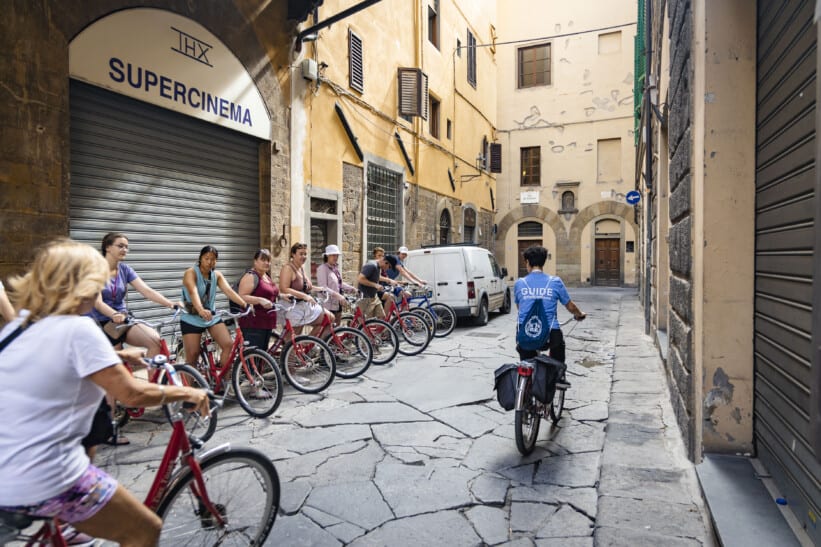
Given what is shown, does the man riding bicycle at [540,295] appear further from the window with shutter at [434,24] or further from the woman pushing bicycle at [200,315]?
the window with shutter at [434,24]

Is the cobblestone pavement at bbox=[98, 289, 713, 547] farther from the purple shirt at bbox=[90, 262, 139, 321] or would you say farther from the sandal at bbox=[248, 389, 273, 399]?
the purple shirt at bbox=[90, 262, 139, 321]

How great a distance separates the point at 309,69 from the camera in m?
9.72

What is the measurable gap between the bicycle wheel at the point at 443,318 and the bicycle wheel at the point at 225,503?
7.37 metres

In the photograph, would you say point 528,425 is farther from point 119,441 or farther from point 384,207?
point 384,207

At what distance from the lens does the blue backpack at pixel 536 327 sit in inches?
170

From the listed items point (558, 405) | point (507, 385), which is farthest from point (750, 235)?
point (558, 405)

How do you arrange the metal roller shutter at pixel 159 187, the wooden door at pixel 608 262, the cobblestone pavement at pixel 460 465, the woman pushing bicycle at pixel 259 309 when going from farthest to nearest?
the wooden door at pixel 608 262, the metal roller shutter at pixel 159 187, the woman pushing bicycle at pixel 259 309, the cobblestone pavement at pixel 460 465

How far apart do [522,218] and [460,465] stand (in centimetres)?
2194

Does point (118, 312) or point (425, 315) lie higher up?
point (118, 312)

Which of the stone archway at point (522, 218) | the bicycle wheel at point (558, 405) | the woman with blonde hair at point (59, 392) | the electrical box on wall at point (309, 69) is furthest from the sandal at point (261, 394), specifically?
the stone archway at point (522, 218)

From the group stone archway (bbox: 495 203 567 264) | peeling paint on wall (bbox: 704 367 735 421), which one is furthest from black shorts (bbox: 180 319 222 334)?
stone archway (bbox: 495 203 567 264)

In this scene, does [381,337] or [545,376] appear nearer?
[545,376]

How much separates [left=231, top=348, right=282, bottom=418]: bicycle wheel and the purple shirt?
1153mm

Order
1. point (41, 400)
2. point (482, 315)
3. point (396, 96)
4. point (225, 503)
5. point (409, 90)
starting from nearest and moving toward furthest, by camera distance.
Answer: point (41, 400) → point (225, 503) → point (482, 315) → point (396, 96) → point (409, 90)
